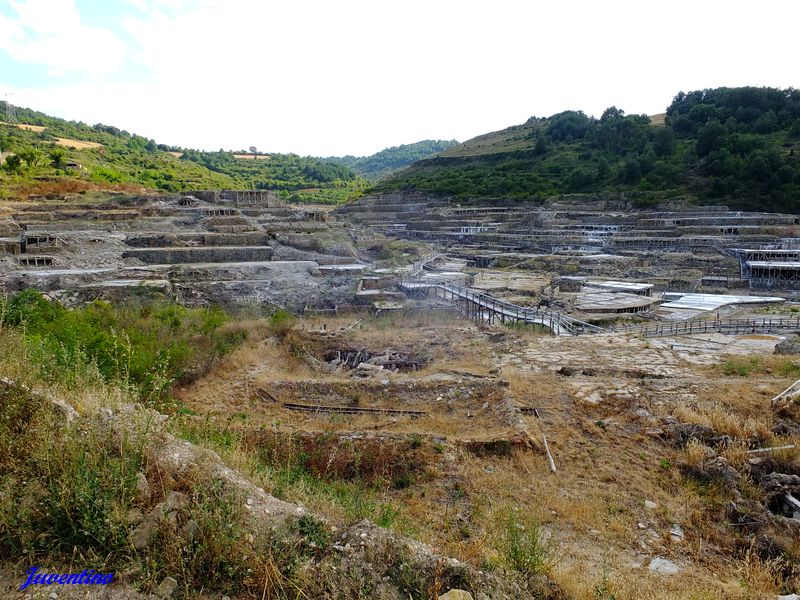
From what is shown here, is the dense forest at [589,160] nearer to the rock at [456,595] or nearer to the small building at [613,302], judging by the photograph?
the small building at [613,302]

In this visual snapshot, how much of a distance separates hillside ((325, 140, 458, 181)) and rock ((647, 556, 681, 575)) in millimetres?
130685

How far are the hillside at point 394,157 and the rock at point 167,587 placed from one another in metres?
132

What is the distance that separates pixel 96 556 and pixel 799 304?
24998mm

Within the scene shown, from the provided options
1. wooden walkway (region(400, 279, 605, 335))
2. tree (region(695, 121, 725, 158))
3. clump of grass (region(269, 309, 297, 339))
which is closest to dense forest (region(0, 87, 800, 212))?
tree (region(695, 121, 725, 158))

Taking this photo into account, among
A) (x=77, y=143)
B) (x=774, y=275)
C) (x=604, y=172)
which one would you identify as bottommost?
(x=774, y=275)

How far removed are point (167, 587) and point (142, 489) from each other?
2.58 feet

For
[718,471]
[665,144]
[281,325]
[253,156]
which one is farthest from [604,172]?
[253,156]

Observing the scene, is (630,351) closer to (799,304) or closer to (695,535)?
(695,535)

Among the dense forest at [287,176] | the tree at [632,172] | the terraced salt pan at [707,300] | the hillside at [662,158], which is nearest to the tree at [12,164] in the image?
the dense forest at [287,176]

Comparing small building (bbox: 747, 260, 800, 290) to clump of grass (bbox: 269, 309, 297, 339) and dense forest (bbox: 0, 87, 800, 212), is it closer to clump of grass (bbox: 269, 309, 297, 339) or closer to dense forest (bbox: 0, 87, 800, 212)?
dense forest (bbox: 0, 87, 800, 212)

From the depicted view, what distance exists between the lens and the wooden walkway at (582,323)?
49.9 feet

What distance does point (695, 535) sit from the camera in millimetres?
5484

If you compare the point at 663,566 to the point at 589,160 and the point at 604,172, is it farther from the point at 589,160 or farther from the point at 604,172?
the point at 589,160

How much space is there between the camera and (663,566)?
496 centimetres
